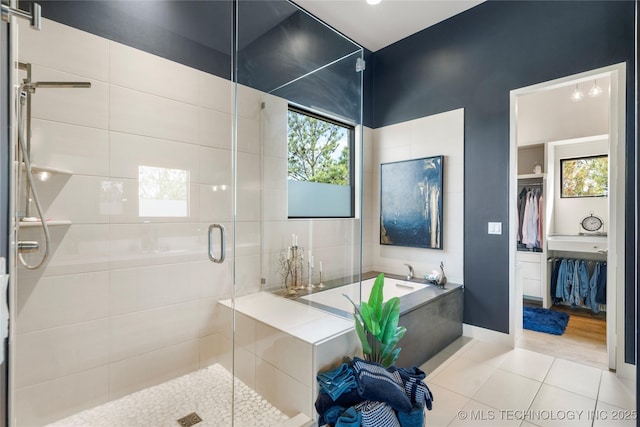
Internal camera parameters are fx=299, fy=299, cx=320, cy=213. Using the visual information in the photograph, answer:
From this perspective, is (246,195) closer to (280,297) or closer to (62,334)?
(280,297)

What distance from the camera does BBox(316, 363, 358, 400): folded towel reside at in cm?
146

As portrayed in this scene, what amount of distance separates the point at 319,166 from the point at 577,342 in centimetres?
280

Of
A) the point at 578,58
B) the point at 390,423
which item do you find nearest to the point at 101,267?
the point at 390,423

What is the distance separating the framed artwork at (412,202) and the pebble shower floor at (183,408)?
2.14 m

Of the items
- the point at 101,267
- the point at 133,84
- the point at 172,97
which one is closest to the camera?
the point at 101,267

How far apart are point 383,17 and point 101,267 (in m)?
3.21

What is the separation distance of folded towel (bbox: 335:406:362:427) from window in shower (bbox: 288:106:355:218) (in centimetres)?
127

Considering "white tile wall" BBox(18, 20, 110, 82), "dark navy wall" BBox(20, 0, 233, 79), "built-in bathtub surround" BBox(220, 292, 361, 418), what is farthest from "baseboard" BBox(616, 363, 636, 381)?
"white tile wall" BBox(18, 20, 110, 82)

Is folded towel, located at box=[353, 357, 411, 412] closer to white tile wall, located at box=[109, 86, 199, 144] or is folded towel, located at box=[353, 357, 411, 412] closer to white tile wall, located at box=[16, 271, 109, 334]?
white tile wall, located at box=[16, 271, 109, 334]

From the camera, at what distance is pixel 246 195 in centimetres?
204

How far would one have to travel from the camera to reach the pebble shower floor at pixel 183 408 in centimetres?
167

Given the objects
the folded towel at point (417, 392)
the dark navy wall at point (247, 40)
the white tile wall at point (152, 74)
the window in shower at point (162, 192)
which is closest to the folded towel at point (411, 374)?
the folded towel at point (417, 392)

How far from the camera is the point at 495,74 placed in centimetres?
271

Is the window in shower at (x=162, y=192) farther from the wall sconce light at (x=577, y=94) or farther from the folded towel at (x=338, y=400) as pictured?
the wall sconce light at (x=577, y=94)
